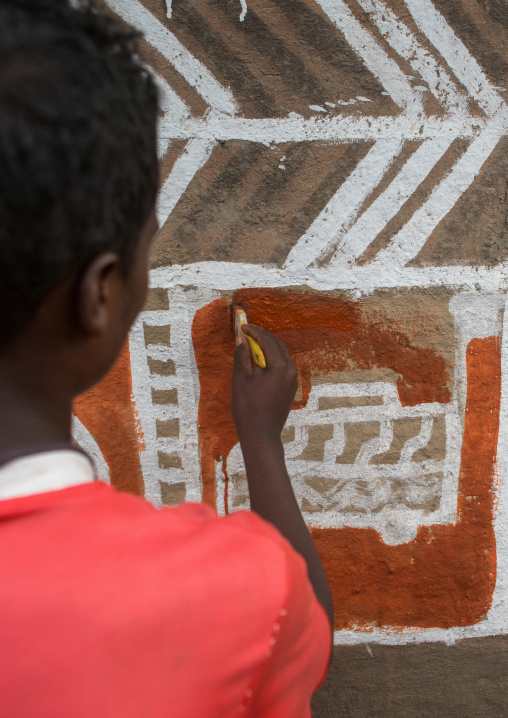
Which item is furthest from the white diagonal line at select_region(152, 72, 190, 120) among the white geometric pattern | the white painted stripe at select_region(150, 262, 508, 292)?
the white painted stripe at select_region(150, 262, 508, 292)

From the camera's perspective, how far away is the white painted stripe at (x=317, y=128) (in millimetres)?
944

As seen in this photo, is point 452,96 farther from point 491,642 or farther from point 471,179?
point 491,642

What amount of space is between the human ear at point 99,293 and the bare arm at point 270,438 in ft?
1.17

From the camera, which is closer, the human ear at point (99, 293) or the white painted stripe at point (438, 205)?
the human ear at point (99, 293)

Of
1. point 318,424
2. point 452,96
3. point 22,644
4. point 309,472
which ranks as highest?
point 452,96

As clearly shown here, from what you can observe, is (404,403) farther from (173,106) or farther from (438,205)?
(173,106)

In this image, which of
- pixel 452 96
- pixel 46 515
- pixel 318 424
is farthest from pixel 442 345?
pixel 46 515

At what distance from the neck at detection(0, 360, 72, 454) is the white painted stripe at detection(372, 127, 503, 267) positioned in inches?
28.1

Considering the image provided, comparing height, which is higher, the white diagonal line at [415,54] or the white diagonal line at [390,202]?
the white diagonal line at [415,54]

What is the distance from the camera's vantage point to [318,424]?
3.54 feet

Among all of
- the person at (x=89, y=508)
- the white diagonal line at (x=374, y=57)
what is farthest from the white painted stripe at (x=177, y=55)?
the person at (x=89, y=508)

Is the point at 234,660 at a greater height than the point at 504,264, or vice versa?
the point at 504,264

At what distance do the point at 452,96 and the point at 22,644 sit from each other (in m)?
1.04

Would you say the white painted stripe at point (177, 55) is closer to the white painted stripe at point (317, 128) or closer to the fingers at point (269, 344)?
the white painted stripe at point (317, 128)
